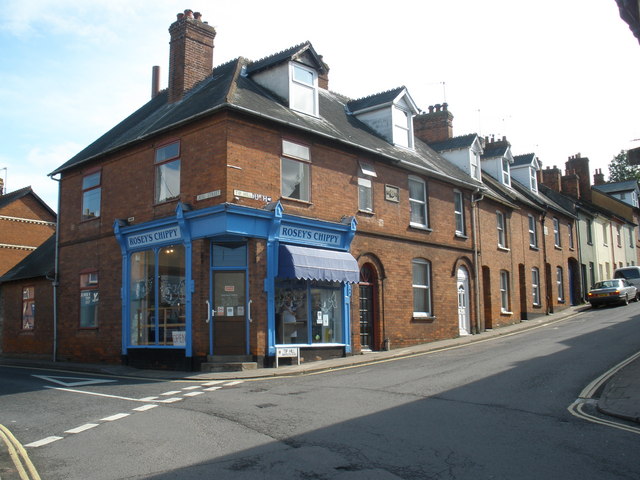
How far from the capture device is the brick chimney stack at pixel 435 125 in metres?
30.7

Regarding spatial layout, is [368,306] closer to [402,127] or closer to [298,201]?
[298,201]

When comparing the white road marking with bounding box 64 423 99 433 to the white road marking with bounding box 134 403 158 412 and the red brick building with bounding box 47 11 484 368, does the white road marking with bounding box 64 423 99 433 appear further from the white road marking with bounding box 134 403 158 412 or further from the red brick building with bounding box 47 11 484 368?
the red brick building with bounding box 47 11 484 368

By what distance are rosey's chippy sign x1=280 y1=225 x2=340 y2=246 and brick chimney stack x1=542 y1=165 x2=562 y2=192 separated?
89.2ft

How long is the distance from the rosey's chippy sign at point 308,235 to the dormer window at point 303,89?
4.17 m

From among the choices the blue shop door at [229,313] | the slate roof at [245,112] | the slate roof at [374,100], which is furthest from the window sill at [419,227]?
the blue shop door at [229,313]

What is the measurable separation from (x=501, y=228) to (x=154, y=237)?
17.3 meters

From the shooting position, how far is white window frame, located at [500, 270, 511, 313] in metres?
28.0

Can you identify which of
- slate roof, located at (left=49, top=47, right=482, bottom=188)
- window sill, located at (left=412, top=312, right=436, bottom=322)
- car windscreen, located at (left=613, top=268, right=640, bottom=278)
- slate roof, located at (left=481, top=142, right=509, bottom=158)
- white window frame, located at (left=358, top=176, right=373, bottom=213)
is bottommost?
window sill, located at (left=412, top=312, right=436, bottom=322)

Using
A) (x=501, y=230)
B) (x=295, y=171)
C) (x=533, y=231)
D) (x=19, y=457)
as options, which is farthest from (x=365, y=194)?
(x=533, y=231)

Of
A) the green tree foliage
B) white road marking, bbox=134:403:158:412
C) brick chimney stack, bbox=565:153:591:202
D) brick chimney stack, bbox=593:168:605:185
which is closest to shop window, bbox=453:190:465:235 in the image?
white road marking, bbox=134:403:158:412

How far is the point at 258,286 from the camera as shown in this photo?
16.4 meters

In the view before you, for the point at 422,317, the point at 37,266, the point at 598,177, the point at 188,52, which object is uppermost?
the point at 598,177

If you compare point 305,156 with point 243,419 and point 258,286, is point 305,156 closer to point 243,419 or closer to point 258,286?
point 258,286

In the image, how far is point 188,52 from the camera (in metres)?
20.2
